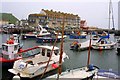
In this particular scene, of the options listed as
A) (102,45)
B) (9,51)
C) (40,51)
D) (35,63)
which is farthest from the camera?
(102,45)

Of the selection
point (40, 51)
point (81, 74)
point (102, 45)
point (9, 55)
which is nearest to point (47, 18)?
point (102, 45)

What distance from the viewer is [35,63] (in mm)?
12375

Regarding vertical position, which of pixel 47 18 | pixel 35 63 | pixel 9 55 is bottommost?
pixel 35 63

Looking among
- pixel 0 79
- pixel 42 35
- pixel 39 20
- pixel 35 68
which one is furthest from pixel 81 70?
pixel 39 20

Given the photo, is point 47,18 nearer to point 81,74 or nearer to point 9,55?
point 9,55

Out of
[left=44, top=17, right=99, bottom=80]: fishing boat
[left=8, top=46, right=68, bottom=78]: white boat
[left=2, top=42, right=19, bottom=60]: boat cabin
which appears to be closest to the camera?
[left=44, top=17, right=99, bottom=80]: fishing boat

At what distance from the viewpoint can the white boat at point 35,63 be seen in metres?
11.0

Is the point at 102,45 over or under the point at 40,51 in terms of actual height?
over

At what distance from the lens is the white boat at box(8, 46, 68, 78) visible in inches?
431

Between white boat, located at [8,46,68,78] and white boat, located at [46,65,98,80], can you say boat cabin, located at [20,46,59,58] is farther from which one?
white boat, located at [46,65,98,80]

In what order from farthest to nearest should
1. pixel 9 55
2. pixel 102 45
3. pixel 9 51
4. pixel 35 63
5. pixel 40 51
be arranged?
pixel 102 45 < pixel 40 51 < pixel 9 51 < pixel 9 55 < pixel 35 63

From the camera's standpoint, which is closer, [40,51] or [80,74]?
[80,74]

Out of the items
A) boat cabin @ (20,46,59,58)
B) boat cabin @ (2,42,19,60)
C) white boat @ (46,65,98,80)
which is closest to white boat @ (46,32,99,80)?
white boat @ (46,65,98,80)

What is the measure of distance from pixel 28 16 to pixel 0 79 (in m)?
52.7
